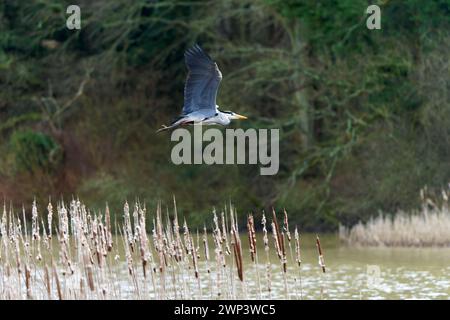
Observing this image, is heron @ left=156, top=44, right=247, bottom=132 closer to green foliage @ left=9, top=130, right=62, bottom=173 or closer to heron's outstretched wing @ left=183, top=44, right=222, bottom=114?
heron's outstretched wing @ left=183, top=44, right=222, bottom=114

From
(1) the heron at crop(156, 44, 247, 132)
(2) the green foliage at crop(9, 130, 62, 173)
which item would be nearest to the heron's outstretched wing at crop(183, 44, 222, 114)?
(1) the heron at crop(156, 44, 247, 132)

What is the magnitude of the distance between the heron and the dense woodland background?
6.78m

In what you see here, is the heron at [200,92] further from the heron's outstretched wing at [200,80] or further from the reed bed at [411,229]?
the reed bed at [411,229]

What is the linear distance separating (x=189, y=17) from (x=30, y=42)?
2841 mm

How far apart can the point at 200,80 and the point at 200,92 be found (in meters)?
0.16

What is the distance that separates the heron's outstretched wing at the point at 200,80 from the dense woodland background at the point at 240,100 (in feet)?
22.4

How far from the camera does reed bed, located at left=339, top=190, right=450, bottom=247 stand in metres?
15.7

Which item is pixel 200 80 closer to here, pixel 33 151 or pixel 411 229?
pixel 411 229

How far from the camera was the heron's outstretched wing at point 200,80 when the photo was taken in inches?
438

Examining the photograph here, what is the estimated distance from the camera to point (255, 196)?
1939 cm

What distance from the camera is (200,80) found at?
449 inches

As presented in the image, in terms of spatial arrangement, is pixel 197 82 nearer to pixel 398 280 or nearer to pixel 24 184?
pixel 398 280

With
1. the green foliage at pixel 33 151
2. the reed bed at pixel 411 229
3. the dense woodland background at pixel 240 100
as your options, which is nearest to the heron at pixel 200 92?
the reed bed at pixel 411 229
